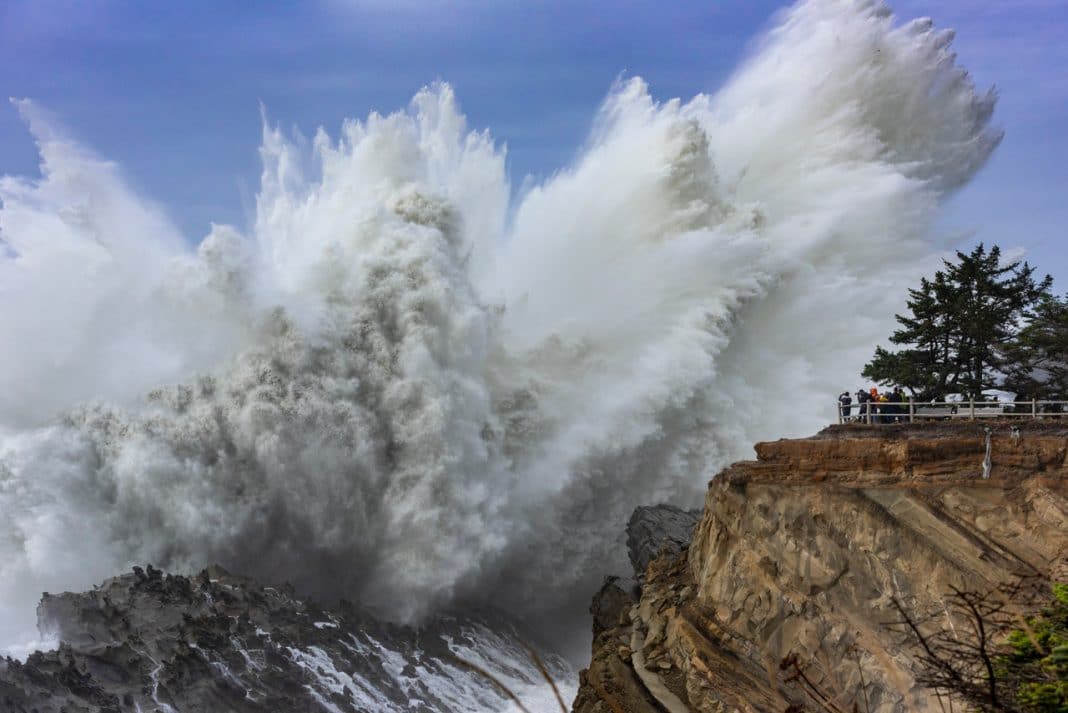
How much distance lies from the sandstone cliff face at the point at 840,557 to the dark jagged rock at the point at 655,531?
9.19m

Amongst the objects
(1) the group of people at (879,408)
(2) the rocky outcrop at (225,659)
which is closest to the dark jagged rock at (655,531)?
(2) the rocky outcrop at (225,659)

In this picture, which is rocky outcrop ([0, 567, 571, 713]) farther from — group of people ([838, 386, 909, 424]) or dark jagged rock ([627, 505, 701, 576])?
group of people ([838, 386, 909, 424])

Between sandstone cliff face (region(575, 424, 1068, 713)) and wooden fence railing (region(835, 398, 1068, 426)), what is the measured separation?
1170 millimetres

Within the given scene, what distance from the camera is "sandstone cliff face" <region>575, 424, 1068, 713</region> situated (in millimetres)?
18234

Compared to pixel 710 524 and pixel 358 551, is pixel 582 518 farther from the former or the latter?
pixel 710 524

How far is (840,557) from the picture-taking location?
19.9 meters

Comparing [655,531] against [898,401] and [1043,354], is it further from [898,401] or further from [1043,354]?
[1043,354]

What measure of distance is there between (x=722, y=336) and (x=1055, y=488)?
2852 cm

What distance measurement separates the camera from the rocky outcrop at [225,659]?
→ 80.8 ft

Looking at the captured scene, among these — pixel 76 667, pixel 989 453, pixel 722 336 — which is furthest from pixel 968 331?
pixel 76 667

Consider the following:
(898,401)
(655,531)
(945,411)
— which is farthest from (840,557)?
(655,531)

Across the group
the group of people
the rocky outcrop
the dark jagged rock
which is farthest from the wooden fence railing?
the rocky outcrop

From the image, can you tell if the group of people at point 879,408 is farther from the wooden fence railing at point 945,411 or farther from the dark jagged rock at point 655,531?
the dark jagged rock at point 655,531

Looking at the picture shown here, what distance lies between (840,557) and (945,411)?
224 inches
